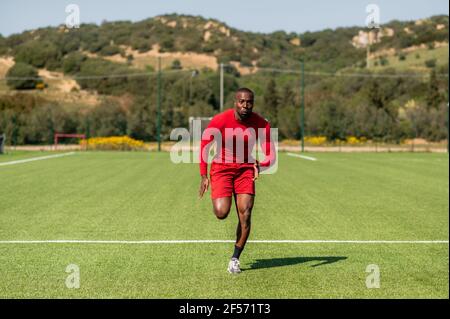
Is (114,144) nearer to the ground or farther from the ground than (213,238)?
nearer to the ground

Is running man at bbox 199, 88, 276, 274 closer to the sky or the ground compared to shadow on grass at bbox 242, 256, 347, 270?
closer to the sky

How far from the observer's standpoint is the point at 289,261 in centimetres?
827

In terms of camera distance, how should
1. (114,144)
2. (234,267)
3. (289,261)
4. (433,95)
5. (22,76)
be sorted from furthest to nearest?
(22,76) < (433,95) < (114,144) < (289,261) < (234,267)

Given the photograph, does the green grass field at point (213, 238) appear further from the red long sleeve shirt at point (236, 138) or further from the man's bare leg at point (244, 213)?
the red long sleeve shirt at point (236, 138)

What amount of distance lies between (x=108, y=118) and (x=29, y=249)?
4093 centimetres

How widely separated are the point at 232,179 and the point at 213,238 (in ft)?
7.89

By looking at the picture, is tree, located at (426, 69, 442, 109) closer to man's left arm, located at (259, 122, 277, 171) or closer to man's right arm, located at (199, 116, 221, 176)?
man's left arm, located at (259, 122, 277, 171)

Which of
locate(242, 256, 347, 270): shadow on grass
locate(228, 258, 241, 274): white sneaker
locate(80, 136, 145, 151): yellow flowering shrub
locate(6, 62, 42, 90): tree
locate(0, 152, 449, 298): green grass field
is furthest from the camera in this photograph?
locate(6, 62, 42, 90): tree

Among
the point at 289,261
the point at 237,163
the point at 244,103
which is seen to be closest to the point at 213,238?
the point at 289,261

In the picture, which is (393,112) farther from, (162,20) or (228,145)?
(162,20)

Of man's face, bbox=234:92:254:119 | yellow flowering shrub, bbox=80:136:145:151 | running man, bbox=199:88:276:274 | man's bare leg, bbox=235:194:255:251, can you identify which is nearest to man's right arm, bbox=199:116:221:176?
running man, bbox=199:88:276:274

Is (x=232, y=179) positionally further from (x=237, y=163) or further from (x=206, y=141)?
(x=206, y=141)

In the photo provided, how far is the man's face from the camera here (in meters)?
7.30
